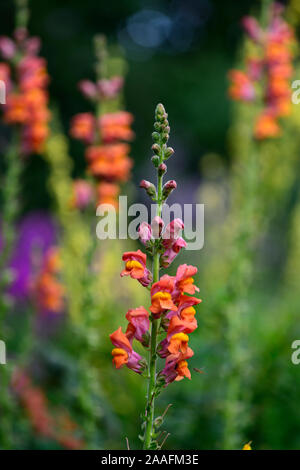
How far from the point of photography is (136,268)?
1.69 m

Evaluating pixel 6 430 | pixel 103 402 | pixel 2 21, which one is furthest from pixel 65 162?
pixel 2 21

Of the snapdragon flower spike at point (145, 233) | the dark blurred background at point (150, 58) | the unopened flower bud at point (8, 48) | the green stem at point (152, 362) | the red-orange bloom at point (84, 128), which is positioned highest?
the dark blurred background at point (150, 58)

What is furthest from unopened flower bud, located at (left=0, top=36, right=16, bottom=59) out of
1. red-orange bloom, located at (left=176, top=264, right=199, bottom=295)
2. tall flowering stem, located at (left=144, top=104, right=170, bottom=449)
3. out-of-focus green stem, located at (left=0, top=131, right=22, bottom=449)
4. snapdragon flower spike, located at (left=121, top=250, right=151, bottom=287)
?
red-orange bloom, located at (left=176, top=264, right=199, bottom=295)

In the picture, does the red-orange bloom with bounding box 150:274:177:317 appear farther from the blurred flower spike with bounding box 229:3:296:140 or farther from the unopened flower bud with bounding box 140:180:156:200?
the blurred flower spike with bounding box 229:3:296:140

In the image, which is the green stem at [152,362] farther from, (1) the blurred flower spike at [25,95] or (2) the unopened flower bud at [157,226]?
(1) the blurred flower spike at [25,95]

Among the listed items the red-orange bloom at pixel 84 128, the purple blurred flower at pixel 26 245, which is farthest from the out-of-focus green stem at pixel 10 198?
the purple blurred flower at pixel 26 245

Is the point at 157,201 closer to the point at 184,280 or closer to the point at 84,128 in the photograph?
the point at 184,280

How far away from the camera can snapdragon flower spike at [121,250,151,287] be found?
1677 millimetres

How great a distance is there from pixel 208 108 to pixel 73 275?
7.88 m

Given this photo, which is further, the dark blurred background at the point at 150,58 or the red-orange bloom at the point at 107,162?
the dark blurred background at the point at 150,58

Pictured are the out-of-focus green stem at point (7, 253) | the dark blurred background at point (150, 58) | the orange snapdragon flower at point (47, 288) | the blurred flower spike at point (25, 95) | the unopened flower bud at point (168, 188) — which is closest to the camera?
the unopened flower bud at point (168, 188)

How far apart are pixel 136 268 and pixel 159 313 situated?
18 cm

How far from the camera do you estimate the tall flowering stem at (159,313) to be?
1.63 metres

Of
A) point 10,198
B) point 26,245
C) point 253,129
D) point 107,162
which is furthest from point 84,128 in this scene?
point 26,245
